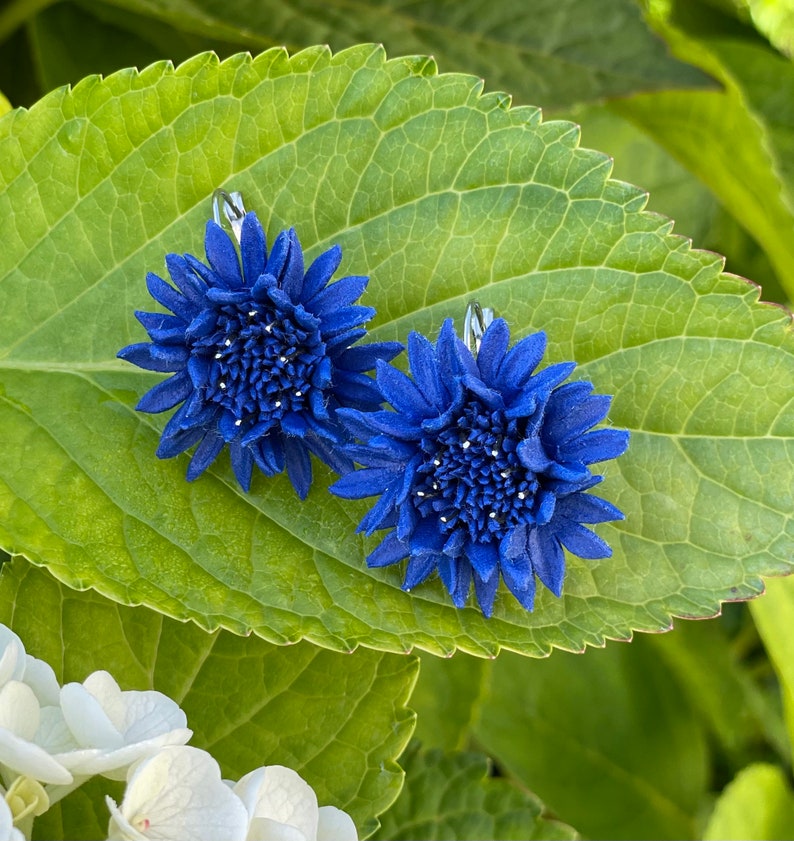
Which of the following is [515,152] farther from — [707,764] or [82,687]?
[707,764]

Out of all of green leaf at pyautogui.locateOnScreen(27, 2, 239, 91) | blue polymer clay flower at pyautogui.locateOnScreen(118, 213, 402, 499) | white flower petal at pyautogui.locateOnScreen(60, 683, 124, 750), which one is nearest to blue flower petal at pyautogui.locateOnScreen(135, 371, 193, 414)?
blue polymer clay flower at pyautogui.locateOnScreen(118, 213, 402, 499)

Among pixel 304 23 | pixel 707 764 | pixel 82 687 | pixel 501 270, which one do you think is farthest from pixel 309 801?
pixel 707 764

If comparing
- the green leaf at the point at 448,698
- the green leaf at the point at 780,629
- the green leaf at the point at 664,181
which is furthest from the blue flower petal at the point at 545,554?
the green leaf at the point at 664,181

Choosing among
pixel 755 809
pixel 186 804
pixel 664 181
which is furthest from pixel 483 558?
pixel 664 181

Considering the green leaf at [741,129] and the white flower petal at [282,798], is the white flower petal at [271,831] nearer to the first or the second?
the white flower petal at [282,798]

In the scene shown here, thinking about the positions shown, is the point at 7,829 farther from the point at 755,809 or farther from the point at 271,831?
the point at 755,809
